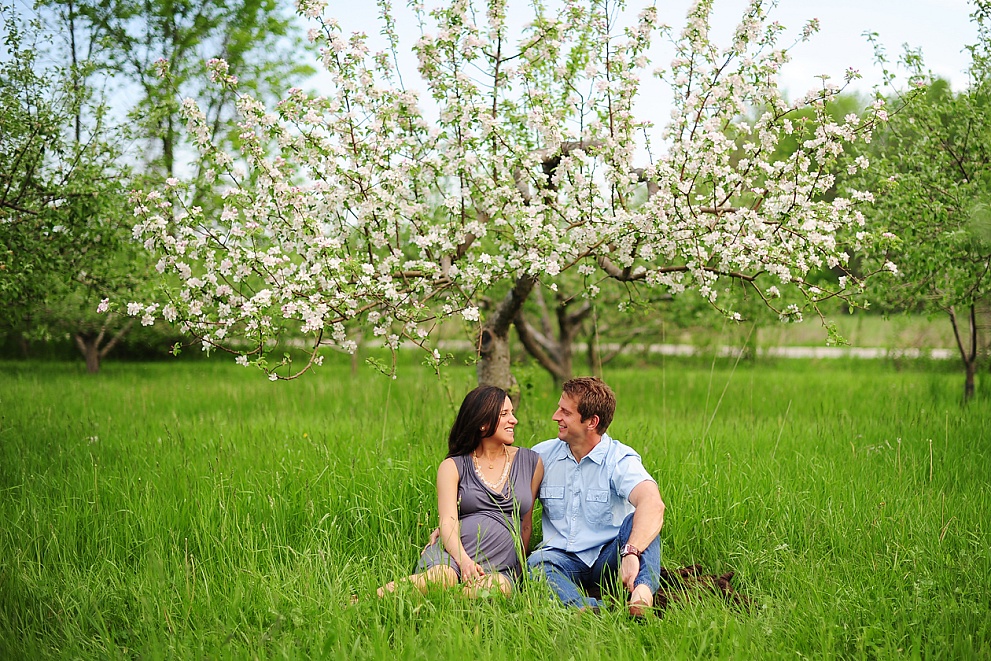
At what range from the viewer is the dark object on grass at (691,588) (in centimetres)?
384

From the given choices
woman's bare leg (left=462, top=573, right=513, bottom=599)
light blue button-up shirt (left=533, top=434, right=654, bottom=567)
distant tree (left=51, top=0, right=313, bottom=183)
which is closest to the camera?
woman's bare leg (left=462, top=573, right=513, bottom=599)

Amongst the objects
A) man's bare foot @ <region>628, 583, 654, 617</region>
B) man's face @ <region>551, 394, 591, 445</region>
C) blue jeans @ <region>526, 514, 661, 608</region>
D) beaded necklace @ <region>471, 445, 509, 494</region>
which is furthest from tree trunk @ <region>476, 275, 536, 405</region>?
man's bare foot @ <region>628, 583, 654, 617</region>

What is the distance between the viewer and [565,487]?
14.2 ft

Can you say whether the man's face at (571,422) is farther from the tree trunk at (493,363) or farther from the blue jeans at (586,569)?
the tree trunk at (493,363)

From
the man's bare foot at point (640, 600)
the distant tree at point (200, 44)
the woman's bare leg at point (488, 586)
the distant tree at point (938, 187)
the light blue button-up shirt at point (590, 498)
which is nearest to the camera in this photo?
the man's bare foot at point (640, 600)

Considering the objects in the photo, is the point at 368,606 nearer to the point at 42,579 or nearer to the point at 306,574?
the point at 306,574

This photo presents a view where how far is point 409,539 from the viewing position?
467 centimetres

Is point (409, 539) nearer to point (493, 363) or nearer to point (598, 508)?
point (598, 508)

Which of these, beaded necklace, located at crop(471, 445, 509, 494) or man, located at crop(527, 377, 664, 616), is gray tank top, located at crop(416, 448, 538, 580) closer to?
beaded necklace, located at crop(471, 445, 509, 494)

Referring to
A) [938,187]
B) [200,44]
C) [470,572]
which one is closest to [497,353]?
[470,572]

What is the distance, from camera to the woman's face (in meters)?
4.26

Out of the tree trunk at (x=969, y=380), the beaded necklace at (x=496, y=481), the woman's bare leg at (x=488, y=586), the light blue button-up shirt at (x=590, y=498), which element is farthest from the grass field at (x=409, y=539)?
the tree trunk at (x=969, y=380)

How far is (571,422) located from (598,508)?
49 centimetres

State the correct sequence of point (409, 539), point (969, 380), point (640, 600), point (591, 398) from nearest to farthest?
point (640, 600), point (591, 398), point (409, 539), point (969, 380)
